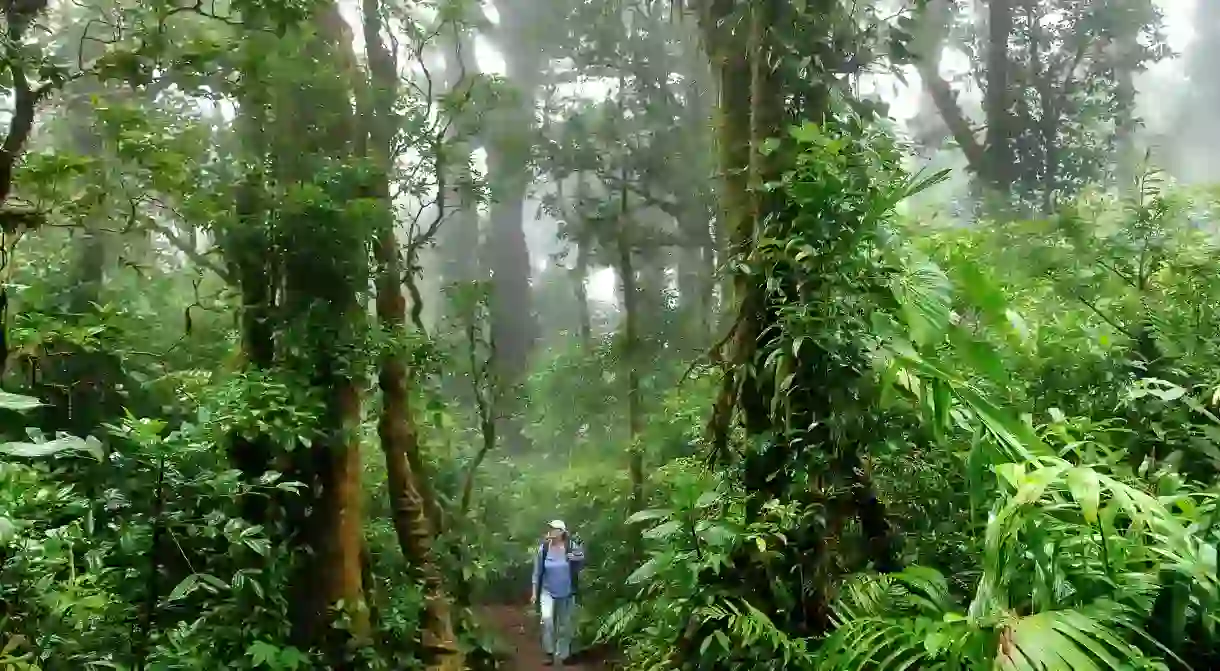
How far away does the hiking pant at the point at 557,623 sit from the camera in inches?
260

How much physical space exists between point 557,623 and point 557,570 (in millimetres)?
548

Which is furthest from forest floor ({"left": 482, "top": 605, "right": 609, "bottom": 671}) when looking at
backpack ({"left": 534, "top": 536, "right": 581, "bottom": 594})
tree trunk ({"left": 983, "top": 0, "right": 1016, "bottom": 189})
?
tree trunk ({"left": 983, "top": 0, "right": 1016, "bottom": 189})

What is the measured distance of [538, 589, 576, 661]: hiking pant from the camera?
6.60 meters

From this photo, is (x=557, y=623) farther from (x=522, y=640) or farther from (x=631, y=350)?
(x=631, y=350)

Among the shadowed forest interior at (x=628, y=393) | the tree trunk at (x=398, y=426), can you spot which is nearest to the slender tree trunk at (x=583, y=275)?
the shadowed forest interior at (x=628, y=393)

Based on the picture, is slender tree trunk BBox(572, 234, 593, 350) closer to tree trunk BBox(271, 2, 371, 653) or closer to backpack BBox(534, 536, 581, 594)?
backpack BBox(534, 536, 581, 594)

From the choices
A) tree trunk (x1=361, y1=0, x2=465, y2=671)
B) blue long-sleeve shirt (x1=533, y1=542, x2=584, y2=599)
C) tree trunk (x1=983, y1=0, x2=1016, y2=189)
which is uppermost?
tree trunk (x1=983, y1=0, x2=1016, y2=189)

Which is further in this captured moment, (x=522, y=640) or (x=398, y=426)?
(x=522, y=640)

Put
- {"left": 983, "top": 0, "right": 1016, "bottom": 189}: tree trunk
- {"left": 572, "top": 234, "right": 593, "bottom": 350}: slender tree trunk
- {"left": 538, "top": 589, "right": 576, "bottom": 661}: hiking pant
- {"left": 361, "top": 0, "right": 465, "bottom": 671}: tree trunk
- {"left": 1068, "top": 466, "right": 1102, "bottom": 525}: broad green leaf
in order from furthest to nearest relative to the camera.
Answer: {"left": 983, "top": 0, "right": 1016, "bottom": 189}: tree trunk, {"left": 572, "top": 234, "right": 593, "bottom": 350}: slender tree trunk, {"left": 538, "top": 589, "right": 576, "bottom": 661}: hiking pant, {"left": 361, "top": 0, "right": 465, "bottom": 671}: tree trunk, {"left": 1068, "top": 466, "right": 1102, "bottom": 525}: broad green leaf

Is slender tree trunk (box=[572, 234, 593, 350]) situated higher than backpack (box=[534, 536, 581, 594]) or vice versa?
slender tree trunk (box=[572, 234, 593, 350])

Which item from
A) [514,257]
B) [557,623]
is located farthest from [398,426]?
[514,257]

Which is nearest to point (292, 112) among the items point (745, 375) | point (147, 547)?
point (147, 547)

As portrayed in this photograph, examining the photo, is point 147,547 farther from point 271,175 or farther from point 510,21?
point 510,21

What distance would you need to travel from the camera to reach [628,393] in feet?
26.7
